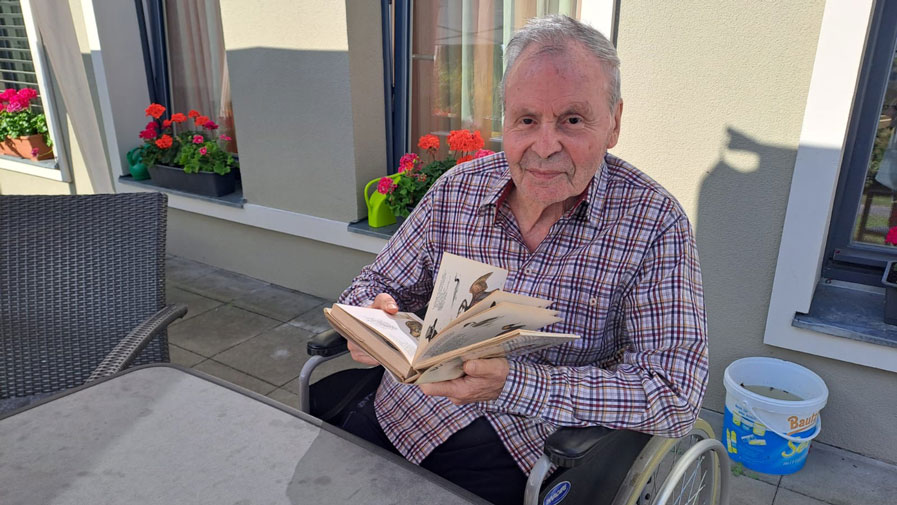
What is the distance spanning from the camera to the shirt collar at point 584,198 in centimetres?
137

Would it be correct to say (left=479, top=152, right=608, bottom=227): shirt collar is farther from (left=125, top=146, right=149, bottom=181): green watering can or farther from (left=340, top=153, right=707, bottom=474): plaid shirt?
(left=125, top=146, right=149, bottom=181): green watering can

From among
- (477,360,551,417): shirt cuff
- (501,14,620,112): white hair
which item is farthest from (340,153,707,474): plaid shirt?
(501,14,620,112): white hair

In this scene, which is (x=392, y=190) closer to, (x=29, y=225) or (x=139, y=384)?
(x=29, y=225)

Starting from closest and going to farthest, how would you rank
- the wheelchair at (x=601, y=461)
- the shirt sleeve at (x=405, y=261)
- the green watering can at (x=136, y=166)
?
the wheelchair at (x=601, y=461)
the shirt sleeve at (x=405, y=261)
the green watering can at (x=136, y=166)

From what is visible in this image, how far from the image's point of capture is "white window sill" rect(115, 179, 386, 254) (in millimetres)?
3414

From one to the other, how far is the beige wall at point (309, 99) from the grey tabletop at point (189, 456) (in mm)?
2197

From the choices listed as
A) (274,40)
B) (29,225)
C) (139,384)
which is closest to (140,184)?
(274,40)

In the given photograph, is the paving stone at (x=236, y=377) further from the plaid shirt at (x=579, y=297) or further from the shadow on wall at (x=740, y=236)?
the shadow on wall at (x=740, y=236)

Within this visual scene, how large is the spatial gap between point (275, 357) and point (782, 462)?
223 centimetres

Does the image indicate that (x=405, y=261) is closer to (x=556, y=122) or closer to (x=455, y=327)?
(x=556, y=122)

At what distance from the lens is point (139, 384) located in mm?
1320

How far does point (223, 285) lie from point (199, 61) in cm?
158

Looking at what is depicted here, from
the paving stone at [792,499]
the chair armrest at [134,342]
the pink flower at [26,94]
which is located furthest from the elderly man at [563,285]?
the pink flower at [26,94]

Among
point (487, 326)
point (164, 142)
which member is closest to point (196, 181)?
point (164, 142)
